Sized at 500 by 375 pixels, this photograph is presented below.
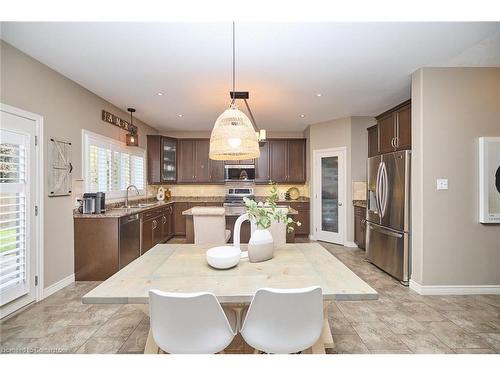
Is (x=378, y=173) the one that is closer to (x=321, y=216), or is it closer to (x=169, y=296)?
(x=321, y=216)

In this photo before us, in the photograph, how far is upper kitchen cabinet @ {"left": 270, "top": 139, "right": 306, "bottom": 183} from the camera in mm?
6090

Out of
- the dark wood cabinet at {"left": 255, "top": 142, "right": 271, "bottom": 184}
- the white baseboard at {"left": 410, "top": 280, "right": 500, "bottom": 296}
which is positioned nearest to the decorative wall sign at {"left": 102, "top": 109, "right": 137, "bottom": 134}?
the dark wood cabinet at {"left": 255, "top": 142, "right": 271, "bottom": 184}

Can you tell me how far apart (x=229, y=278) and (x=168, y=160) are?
4.98m

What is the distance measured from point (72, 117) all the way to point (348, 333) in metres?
3.97

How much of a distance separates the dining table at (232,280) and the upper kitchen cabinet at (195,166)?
4229 mm

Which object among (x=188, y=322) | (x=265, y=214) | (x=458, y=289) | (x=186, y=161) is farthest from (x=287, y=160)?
(x=188, y=322)

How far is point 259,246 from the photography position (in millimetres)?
1804

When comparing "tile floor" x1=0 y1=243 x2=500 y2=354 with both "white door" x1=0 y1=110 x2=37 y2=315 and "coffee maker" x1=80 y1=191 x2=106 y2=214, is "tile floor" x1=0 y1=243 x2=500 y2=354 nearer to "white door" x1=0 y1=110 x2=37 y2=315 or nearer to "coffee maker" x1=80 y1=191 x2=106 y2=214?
"white door" x1=0 y1=110 x2=37 y2=315

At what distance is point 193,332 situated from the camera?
1.21 metres

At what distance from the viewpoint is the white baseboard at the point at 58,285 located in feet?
9.23

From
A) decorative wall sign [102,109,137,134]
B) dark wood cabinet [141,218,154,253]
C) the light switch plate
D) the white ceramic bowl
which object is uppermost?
decorative wall sign [102,109,137,134]

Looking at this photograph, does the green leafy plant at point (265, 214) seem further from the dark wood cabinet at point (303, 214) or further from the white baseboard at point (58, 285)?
the dark wood cabinet at point (303, 214)

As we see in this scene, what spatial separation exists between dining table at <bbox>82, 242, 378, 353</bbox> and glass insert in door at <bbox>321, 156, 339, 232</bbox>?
3483 millimetres

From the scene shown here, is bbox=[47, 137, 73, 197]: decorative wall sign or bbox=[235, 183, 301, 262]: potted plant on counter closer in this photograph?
bbox=[235, 183, 301, 262]: potted plant on counter
